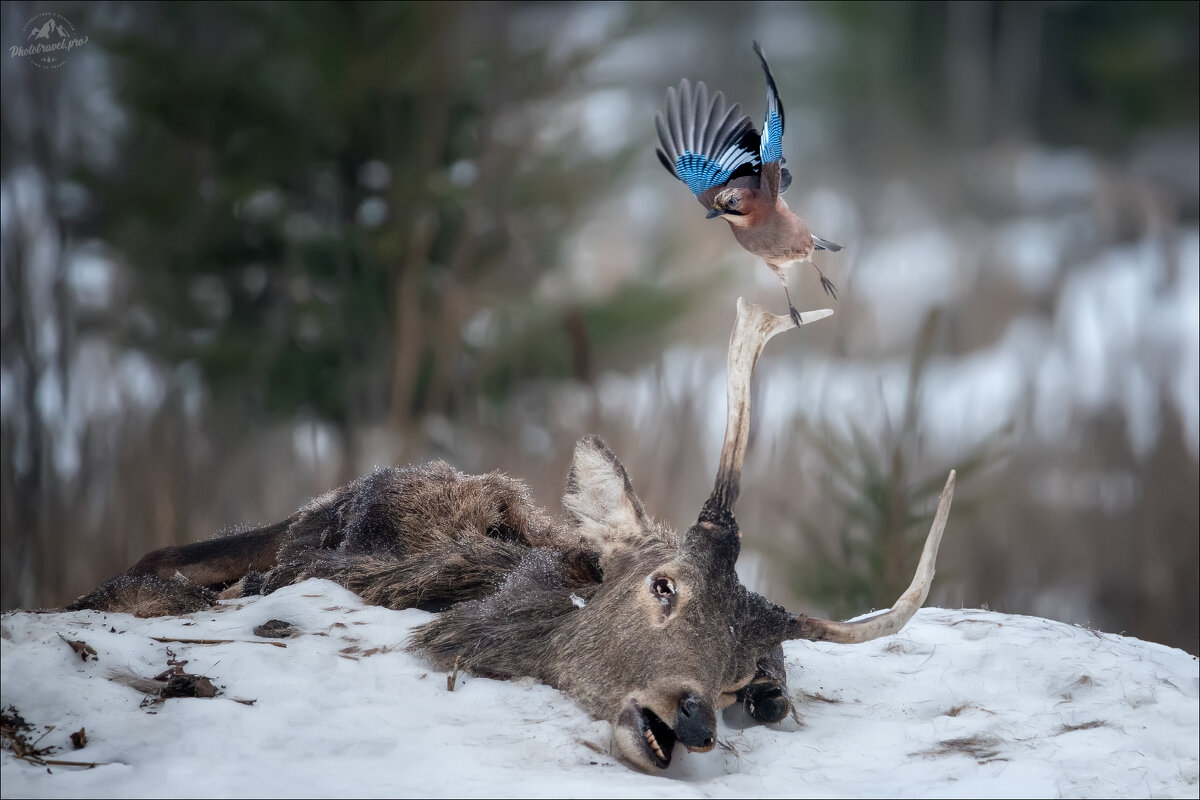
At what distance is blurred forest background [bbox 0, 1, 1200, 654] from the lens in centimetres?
544

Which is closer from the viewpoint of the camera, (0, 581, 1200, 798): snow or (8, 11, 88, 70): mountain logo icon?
(0, 581, 1200, 798): snow

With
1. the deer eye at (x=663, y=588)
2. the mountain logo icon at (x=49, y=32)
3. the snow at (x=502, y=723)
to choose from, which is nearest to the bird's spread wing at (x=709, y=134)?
the deer eye at (x=663, y=588)

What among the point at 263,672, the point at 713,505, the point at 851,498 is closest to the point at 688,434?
the point at 851,498

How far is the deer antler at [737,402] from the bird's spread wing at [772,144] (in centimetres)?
32

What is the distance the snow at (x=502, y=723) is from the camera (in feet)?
7.31

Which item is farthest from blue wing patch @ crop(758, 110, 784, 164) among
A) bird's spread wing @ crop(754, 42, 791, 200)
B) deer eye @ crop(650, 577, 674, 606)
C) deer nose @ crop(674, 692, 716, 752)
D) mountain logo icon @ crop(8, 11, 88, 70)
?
mountain logo icon @ crop(8, 11, 88, 70)

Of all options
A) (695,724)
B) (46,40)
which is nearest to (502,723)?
(695,724)

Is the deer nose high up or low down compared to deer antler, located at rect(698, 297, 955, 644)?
down

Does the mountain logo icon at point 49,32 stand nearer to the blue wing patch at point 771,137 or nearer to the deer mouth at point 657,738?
the blue wing patch at point 771,137

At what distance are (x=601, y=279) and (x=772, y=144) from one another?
6475 mm

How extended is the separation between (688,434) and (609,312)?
10.4ft

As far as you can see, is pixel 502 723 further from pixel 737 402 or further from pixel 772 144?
pixel 772 144

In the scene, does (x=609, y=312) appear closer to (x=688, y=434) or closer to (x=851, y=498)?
(x=688, y=434)

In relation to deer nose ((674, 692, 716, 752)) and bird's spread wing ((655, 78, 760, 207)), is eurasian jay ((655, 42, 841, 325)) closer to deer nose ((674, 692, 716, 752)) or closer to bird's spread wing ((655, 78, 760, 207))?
bird's spread wing ((655, 78, 760, 207))
